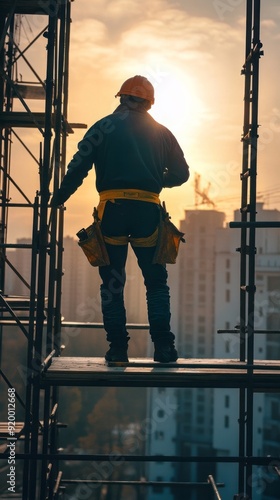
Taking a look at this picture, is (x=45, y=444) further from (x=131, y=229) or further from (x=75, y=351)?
(x=75, y=351)

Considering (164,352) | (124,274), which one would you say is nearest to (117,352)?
(164,352)

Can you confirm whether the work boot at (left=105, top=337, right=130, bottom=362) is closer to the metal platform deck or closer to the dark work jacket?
the metal platform deck

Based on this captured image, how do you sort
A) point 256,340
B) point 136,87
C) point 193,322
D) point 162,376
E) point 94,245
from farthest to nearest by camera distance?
point 193,322, point 256,340, point 136,87, point 94,245, point 162,376

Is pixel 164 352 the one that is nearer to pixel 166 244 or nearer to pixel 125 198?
pixel 166 244

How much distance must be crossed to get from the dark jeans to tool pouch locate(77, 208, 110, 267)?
3.0 inches

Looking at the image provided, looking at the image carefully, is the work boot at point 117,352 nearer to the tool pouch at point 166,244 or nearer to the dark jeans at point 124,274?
the dark jeans at point 124,274

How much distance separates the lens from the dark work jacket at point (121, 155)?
5.35 m

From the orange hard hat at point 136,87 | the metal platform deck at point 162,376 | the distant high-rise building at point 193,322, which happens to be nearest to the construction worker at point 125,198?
the orange hard hat at point 136,87

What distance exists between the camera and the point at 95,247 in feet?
17.5

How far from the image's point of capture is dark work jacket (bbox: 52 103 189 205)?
5.35 m

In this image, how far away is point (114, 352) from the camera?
17.6 ft

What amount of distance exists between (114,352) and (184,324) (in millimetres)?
51739

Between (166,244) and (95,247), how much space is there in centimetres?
59

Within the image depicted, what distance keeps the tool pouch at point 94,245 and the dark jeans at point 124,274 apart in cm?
8
